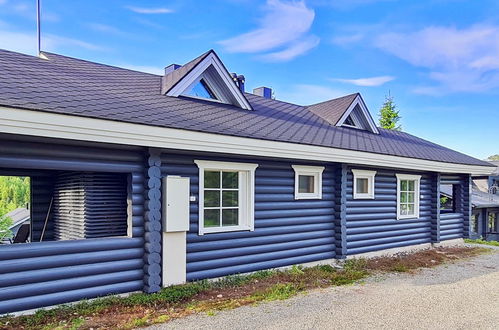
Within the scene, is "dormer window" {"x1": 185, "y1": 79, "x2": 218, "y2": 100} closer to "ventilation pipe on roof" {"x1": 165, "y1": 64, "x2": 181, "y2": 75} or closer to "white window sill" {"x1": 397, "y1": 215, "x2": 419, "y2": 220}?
"ventilation pipe on roof" {"x1": 165, "y1": 64, "x2": 181, "y2": 75}

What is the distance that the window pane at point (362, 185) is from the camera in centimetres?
850

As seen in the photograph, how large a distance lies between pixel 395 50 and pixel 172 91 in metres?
12.4

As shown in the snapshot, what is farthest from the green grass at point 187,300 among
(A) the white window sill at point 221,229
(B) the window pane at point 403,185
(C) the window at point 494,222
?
(C) the window at point 494,222

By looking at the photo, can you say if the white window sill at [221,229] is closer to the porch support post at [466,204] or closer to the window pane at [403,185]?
the window pane at [403,185]

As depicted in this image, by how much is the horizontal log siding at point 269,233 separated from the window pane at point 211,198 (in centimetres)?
27

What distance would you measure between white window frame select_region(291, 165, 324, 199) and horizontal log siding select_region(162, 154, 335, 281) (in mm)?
116

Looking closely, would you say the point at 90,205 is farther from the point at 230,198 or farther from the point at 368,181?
the point at 368,181

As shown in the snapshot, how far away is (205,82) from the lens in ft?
25.1

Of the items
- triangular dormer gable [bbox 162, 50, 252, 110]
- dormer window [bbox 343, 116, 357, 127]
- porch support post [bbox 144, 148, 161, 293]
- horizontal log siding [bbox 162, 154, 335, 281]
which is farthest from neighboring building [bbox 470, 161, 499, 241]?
porch support post [bbox 144, 148, 161, 293]

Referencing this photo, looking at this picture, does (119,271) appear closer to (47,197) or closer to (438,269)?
(47,197)

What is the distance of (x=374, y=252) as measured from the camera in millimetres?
8664

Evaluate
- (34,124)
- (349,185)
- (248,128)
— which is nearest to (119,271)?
(34,124)

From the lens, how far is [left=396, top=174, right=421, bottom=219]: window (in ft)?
31.1

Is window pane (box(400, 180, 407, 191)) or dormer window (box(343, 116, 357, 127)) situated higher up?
dormer window (box(343, 116, 357, 127))
